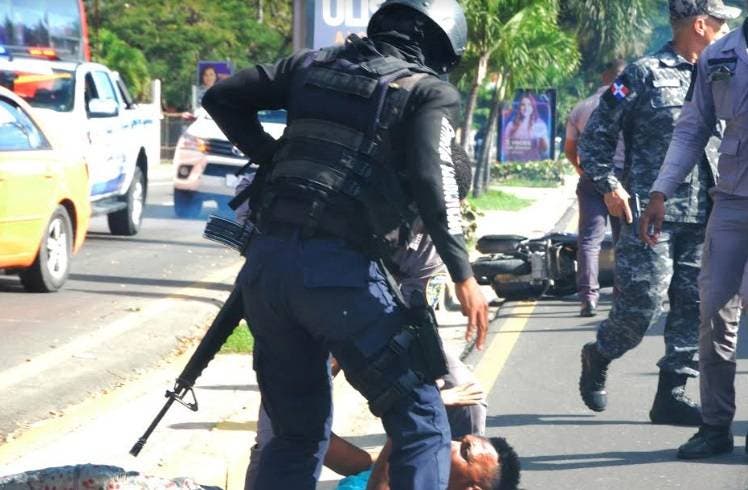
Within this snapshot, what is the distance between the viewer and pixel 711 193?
6477 mm

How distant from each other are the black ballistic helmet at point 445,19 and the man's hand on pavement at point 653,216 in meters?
2.18

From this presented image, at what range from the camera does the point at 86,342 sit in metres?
9.41

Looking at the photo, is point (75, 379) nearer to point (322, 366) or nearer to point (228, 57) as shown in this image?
point (322, 366)

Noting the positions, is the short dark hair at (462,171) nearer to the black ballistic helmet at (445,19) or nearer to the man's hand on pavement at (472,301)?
the black ballistic helmet at (445,19)

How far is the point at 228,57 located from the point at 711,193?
149 ft

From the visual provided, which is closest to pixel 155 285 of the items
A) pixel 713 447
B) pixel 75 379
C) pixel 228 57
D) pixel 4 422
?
pixel 75 379

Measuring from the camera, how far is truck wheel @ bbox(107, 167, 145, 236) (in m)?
17.5

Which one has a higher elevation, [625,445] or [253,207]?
[253,207]

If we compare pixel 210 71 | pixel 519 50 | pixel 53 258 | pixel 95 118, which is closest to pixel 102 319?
pixel 53 258

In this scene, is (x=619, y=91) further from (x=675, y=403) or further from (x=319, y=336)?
(x=319, y=336)

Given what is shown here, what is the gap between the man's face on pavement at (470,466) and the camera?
4.90 metres

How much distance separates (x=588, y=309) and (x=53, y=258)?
4074 millimetres

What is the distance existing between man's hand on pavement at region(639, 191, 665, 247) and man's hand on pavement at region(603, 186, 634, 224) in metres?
0.44

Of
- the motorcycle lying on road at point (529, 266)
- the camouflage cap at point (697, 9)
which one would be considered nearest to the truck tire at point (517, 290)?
the motorcycle lying on road at point (529, 266)
